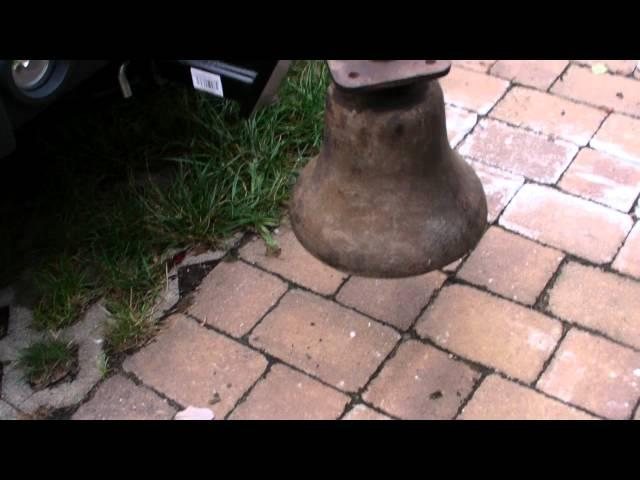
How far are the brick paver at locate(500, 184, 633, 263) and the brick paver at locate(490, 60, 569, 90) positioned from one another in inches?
26.8

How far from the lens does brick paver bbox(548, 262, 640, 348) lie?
7.56 feet

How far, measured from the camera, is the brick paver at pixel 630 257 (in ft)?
8.07

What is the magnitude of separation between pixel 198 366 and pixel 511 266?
1.10m

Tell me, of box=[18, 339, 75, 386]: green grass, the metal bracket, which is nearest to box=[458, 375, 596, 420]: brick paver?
box=[18, 339, 75, 386]: green grass

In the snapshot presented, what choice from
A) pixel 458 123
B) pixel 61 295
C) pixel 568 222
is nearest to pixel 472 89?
pixel 458 123

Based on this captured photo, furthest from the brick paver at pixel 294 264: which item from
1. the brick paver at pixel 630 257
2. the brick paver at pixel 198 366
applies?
the brick paver at pixel 630 257

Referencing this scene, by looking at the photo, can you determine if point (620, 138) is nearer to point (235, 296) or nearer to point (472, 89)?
point (472, 89)

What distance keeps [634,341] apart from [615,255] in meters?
0.36

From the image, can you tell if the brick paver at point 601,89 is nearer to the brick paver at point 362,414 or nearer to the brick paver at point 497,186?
the brick paver at point 497,186

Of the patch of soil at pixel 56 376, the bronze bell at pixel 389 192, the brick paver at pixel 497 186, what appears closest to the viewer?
the bronze bell at pixel 389 192

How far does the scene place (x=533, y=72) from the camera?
10.6 ft

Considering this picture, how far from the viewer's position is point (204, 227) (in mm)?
2693

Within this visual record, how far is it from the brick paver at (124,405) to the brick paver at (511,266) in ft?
3.51
